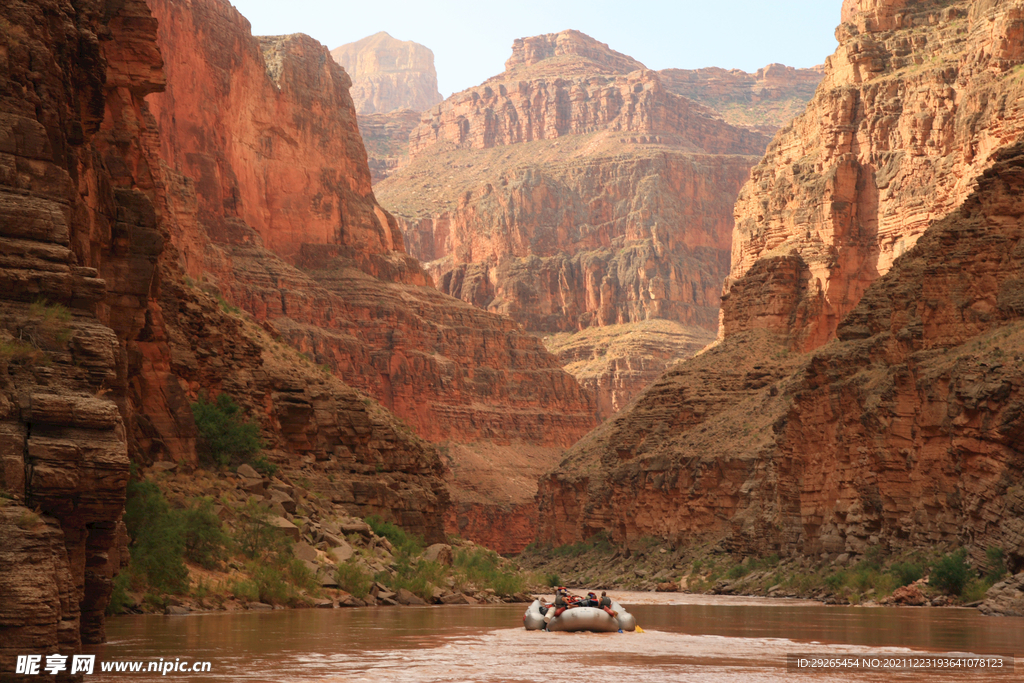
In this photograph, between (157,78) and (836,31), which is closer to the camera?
(157,78)

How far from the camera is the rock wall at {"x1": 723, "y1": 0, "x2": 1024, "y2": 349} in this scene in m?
78.4

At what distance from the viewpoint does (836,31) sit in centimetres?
10194

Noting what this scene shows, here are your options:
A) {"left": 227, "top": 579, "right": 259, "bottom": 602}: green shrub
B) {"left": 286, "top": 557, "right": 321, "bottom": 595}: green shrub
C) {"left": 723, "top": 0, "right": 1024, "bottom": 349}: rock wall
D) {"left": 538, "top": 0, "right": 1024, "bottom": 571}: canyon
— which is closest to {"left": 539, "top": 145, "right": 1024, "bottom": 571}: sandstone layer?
{"left": 538, "top": 0, "right": 1024, "bottom": 571}: canyon

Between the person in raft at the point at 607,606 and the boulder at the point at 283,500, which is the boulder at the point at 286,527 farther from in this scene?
the person in raft at the point at 607,606

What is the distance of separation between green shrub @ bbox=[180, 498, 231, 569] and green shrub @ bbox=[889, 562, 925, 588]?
23719 mm

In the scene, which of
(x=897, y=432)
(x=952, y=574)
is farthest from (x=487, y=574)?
(x=897, y=432)

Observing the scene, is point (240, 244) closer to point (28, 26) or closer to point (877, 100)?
point (877, 100)

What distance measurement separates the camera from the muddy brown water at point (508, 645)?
60.8 ft

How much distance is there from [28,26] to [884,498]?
39.8m

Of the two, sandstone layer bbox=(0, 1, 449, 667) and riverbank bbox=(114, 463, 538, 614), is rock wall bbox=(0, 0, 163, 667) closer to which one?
sandstone layer bbox=(0, 1, 449, 667)

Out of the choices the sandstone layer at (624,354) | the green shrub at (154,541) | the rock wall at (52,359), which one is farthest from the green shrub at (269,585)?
the sandstone layer at (624,354)

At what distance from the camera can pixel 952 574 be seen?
40219 millimetres

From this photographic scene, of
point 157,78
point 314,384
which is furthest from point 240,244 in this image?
point 157,78

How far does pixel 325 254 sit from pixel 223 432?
102 meters
